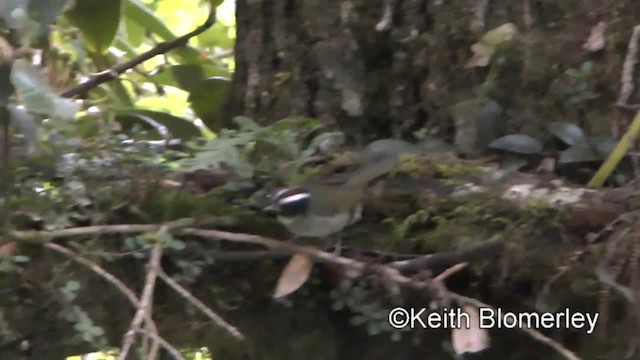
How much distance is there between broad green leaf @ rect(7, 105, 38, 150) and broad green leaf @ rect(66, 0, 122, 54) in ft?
1.11

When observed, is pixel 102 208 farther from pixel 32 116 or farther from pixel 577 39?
pixel 577 39

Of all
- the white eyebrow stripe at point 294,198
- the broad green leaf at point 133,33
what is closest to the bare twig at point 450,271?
the white eyebrow stripe at point 294,198

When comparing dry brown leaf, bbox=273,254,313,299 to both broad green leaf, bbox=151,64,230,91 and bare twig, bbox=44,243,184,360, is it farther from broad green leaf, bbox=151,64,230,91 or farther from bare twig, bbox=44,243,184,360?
broad green leaf, bbox=151,64,230,91

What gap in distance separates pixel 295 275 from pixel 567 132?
0.91ft

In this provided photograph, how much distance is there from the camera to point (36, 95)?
22.8 inches

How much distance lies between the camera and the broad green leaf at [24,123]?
0.59 m

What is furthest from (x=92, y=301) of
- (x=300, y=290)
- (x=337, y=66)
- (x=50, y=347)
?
(x=337, y=66)

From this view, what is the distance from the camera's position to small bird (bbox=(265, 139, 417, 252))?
0.62m

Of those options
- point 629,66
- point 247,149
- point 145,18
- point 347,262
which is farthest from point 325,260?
point 145,18

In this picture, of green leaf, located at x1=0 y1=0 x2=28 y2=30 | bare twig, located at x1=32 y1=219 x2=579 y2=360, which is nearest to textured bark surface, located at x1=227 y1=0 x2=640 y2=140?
bare twig, located at x1=32 y1=219 x2=579 y2=360

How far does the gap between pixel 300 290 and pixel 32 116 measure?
0.24 metres

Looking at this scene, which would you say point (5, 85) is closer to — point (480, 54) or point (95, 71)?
point (480, 54)

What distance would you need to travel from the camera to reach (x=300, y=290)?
683 mm

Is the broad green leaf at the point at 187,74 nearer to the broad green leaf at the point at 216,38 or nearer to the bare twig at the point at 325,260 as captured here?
the broad green leaf at the point at 216,38
